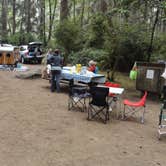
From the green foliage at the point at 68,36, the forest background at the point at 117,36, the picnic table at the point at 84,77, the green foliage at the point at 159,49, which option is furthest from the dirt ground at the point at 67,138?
the green foliage at the point at 68,36

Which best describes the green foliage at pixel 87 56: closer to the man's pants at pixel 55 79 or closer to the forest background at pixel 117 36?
the forest background at pixel 117 36

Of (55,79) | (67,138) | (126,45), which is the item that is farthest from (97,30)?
(67,138)

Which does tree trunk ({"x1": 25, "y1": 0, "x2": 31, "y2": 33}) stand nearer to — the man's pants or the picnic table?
the man's pants

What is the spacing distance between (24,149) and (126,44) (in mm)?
11217

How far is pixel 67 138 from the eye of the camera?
6.41 m

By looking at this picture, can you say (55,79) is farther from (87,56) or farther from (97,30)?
(87,56)

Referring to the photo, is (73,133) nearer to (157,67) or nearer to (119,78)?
(157,67)

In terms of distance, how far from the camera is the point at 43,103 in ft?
31.9

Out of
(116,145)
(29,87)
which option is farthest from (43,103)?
(116,145)

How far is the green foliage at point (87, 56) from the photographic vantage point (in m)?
16.9

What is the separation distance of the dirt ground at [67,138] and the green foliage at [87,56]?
23.9 ft

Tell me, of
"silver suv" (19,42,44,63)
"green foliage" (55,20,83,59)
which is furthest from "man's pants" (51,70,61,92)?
"silver suv" (19,42,44,63)

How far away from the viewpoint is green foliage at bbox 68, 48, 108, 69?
16.9 metres

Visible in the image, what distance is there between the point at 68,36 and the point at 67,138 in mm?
13279
